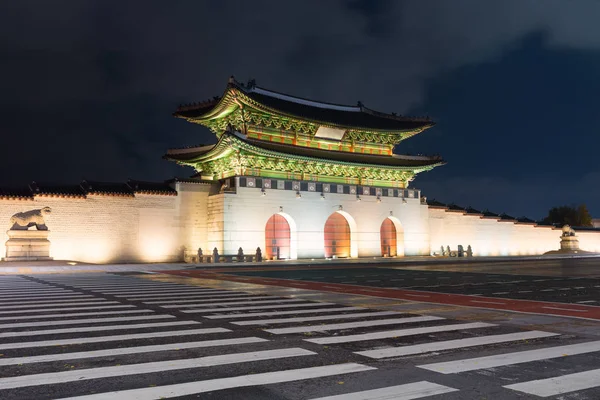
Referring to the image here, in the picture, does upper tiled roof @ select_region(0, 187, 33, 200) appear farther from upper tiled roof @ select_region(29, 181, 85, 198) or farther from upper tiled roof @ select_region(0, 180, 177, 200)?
upper tiled roof @ select_region(29, 181, 85, 198)

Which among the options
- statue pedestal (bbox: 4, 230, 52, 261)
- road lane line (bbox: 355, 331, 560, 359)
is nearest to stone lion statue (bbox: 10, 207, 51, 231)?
statue pedestal (bbox: 4, 230, 52, 261)

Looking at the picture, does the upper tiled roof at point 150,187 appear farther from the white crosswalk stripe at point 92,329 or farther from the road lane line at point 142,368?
the road lane line at point 142,368

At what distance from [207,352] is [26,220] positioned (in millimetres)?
28309

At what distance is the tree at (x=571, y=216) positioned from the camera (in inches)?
3503

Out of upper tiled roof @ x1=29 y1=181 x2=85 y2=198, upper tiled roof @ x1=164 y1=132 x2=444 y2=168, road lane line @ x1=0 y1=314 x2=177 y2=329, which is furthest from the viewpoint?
upper tiled roof @ x1=164 y1=132 x2=444 y2=168

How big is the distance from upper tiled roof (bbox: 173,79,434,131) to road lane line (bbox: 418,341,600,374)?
109 ft

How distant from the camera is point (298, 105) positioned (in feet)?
156

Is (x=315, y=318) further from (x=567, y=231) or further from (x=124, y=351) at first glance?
(x=567, y=231)

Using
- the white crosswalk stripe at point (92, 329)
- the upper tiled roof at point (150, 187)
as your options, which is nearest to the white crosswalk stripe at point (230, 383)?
the white crosswalk stripe at point (92, 329)

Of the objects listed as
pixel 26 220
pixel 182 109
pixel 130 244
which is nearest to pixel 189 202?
pixel 130 244

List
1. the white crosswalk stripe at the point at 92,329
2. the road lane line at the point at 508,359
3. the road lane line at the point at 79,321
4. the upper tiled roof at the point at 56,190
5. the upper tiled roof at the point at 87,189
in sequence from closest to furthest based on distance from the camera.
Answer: the road lane line at the point at 508,359, the white crosswalk stripe at the point at 92,329, the road lane line at the point at 79,321, the upper tiled roof at the point at 87,189, the upper tiled roof at the point at 56,190

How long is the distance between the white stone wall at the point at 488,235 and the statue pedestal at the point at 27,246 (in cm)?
3326

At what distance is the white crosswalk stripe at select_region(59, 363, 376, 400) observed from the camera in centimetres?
494

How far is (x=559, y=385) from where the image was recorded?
5.17 m
